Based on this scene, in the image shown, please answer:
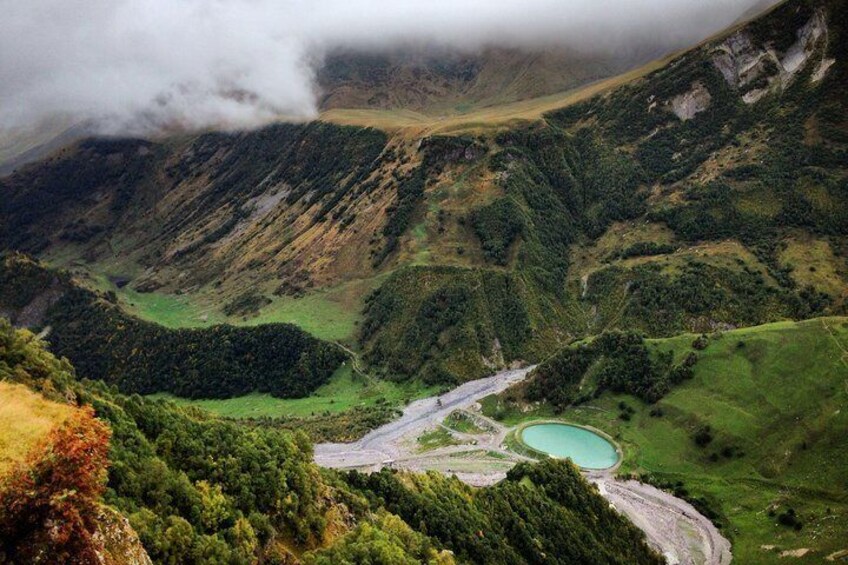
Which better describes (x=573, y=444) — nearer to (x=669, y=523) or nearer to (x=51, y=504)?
(x=669, y=523)

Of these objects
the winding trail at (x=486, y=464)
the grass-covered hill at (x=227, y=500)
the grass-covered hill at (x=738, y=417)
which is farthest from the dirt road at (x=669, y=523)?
the grass-covered hill at (x=227, y=500)

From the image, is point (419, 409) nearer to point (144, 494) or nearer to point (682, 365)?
point (682, 365)

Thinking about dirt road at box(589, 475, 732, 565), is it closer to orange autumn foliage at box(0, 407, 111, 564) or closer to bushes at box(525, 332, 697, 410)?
bushes at box(525, 332, 697, 410)

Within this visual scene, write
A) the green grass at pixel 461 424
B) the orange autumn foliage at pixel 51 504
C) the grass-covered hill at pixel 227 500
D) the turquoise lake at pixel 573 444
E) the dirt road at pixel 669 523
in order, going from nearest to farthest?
the orange autumn foliage at pixel 51 504 → the grass-covered hill at pixel 227 500 → the dirt road at pixel 669 523 → the turquoise lake at pixel 573 444 → the green grass at pixel 461 424

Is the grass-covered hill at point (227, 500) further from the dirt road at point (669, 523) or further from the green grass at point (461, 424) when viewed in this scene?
the green grass at point (461, 424)

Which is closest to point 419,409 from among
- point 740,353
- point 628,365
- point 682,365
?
point 628,365

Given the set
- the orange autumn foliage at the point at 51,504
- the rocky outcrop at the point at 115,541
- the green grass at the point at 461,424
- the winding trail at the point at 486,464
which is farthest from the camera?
the green grass at the point at 461,424

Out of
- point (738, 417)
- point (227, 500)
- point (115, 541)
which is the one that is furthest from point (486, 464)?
point (115, 541)
